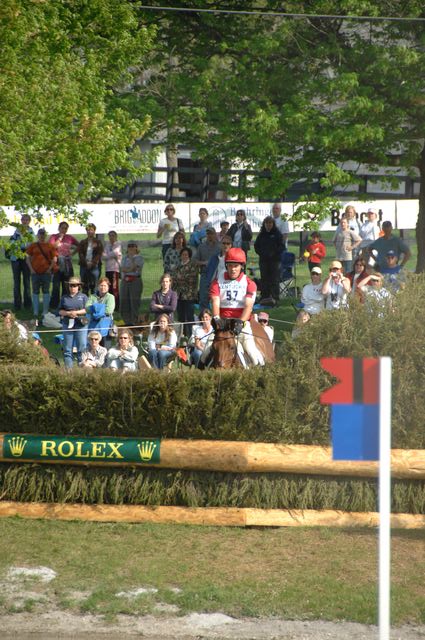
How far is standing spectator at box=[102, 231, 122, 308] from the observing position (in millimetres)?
21422

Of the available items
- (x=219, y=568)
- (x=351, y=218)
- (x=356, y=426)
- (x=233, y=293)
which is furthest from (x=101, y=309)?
(x=356, y=426)

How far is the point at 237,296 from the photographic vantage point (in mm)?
13477

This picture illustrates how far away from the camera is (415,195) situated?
108 ft

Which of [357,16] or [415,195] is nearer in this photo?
[357,16]

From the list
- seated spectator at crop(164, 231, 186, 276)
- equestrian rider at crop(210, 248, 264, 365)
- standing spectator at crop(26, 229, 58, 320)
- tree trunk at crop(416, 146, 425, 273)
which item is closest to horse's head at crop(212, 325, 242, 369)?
equestrian rider at crop(210, 248, 264, 365)

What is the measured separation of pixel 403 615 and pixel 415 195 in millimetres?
26496

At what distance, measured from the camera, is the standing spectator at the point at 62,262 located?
70.8 ft

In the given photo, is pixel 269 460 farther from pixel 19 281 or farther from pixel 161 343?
pixel 19 281

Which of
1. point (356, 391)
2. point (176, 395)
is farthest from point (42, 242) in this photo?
point (356, 391)

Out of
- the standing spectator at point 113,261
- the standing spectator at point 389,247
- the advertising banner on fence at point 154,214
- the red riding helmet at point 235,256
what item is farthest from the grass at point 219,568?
the advertising banner on fence at point 154,214

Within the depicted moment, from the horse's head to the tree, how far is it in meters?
4.13

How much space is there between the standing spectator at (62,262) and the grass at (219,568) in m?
12.2

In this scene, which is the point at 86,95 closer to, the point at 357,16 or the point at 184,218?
the point at 357,16

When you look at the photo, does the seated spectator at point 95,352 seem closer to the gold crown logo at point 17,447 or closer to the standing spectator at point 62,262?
the gold crown logo at point 17,447
